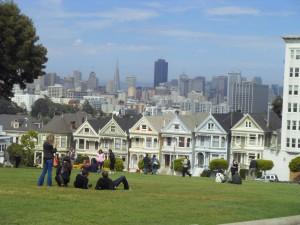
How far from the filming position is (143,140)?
11125 cm

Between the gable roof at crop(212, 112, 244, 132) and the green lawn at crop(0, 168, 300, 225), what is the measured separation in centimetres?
7943

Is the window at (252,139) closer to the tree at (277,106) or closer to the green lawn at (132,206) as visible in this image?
the tree at (277,106)

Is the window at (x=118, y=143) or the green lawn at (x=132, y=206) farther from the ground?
the window at (x=118, y=143)

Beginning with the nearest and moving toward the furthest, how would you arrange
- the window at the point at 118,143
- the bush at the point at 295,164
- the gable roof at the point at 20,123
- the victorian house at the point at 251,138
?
the bush at the point at 295,164 < the victorian house at the point at 251,138 < the window at the point at 118,143 < the gable roof at the point at 20,123

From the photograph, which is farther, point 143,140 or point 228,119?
point 143,140

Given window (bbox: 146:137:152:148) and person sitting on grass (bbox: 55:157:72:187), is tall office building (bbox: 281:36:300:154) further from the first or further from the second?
person sitting on grass (bbox: 55:157:72:187)

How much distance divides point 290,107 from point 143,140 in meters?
24.0

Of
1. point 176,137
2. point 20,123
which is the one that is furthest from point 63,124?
point 176,137

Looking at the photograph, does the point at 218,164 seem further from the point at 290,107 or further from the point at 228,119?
the point at 228,119

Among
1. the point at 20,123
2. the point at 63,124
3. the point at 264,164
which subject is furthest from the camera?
the point at 20,123

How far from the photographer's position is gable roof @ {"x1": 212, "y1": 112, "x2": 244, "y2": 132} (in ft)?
350

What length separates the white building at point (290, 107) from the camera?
10019 cm

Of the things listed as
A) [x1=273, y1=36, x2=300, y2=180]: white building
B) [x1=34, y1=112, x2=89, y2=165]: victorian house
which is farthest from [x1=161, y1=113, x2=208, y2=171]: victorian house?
[x1=34, y1=112, x2=89, y2=165]: victorian house

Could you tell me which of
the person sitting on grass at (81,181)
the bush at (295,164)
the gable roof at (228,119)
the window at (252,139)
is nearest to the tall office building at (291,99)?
the window at (252,139)
